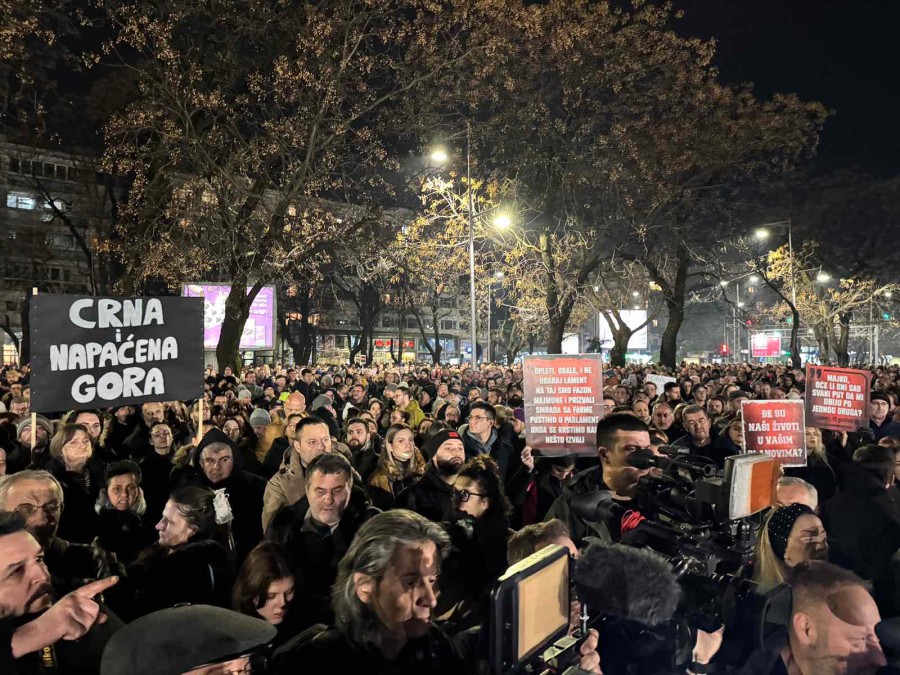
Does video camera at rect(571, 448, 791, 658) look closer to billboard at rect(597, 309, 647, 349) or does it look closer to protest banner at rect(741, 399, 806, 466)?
protest banner at rect(741, 399, 806, 466)

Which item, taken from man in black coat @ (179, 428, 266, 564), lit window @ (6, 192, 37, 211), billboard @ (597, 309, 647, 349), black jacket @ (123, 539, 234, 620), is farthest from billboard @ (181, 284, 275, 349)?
lit window @ (6, 192, 37, 211)

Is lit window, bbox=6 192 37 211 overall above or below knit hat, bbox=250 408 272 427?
above

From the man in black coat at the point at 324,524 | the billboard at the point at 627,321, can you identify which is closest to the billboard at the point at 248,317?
the man in black coat at the point at 324,524

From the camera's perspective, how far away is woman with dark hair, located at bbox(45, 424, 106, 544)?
460 centimetres

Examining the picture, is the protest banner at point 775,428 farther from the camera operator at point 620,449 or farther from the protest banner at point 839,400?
the camera operator at point 620,449

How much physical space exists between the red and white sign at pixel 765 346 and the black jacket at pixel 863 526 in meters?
55.7

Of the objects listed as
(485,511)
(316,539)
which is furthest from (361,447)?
(316,539)

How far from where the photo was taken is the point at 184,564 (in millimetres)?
3420

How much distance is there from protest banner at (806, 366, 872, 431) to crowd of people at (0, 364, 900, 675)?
0.23 metres

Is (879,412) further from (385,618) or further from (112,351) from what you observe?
(385,618)

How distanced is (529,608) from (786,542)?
2.39 m

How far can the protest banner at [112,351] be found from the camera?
551cm

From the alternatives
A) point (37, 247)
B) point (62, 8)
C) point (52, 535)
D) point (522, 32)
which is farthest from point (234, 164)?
point (37, 247)

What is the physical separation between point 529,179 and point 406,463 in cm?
1656
